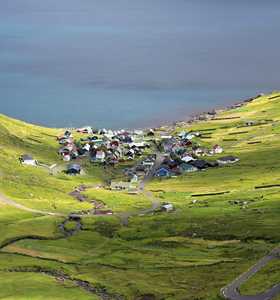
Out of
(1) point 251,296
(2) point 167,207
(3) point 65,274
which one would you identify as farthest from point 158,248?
(1) point 251,296

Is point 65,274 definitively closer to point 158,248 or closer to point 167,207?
point 158,248

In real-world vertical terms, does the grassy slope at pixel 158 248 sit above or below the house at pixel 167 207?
below

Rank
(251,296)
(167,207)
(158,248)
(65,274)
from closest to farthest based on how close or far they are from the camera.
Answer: (251,296)
(65,274)
(158,248)
(167,207)

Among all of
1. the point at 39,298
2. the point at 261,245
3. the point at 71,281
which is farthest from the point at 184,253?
the point at 39,298

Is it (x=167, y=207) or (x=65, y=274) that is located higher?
(x=167, y=207)

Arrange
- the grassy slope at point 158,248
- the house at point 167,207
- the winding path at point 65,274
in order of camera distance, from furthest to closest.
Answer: the house at point 167,207, the grassy slope at point 158,248, the winding path at point 65,274

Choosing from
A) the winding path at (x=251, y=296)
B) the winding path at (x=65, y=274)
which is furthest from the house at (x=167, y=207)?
the winding path at (x=251, y=296)

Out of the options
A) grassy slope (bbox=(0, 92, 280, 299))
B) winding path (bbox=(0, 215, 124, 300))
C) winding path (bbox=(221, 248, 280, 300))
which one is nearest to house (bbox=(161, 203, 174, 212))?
grassy slope (bbox=(0, 92, 280, 299))

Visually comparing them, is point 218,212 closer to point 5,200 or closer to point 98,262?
point 98,262

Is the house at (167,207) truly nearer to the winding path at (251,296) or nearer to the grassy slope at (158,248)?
the grassy slope at (158,248)
